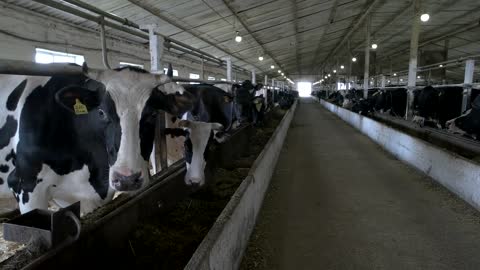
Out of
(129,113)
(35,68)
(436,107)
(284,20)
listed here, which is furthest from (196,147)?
(284,20)

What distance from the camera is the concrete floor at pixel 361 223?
309cm

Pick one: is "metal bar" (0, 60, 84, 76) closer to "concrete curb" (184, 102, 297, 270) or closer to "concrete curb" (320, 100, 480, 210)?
"concrete curb" (184, 102, 297, 270)

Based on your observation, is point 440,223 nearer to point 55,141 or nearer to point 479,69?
point 55,141

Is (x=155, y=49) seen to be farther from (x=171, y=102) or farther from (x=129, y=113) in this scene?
(x=129, y=113)

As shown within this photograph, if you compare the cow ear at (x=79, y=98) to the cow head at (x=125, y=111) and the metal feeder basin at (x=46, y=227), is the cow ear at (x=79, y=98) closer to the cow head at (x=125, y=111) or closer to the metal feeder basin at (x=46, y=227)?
the cow head at (x=125, y=111)

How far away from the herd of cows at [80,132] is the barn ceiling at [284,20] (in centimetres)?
180

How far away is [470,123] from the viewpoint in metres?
7.15

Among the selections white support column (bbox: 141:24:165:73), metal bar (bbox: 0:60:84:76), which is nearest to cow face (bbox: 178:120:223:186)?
white support column (bbox: 141:24:165:73)

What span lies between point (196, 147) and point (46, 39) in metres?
5.59

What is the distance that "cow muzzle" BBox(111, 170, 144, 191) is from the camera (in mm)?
2132

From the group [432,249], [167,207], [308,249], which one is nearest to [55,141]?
[167,207]

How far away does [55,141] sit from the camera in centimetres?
263

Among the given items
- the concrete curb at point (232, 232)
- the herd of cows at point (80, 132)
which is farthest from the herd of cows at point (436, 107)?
the herd of cows at point (80, 132)

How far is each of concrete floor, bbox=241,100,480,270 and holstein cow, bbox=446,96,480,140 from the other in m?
1.86
